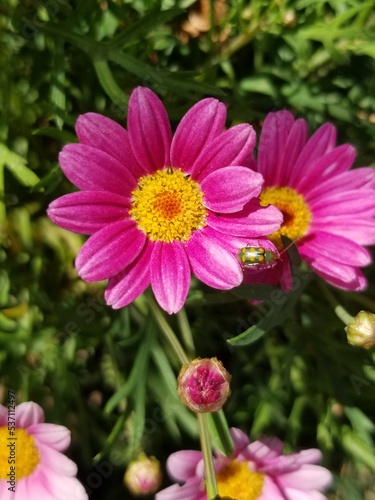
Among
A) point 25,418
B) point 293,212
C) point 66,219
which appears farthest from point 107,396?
point 66,219

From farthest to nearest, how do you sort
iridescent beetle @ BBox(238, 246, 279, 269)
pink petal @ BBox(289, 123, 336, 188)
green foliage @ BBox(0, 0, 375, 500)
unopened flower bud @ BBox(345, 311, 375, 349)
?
green foliage @ BBox(0, 0, 375, 500)
pink petal @ BBox(289, 123, 336, 188)
unopened flower bud @ BBox(345, 311, 375, 349)
iridescent beetle @ BBox(238, 246, 279, 269)

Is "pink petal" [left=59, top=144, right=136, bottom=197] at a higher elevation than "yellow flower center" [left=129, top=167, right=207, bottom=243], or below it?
higher

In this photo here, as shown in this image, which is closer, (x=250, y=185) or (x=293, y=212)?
(x=250, y=185)

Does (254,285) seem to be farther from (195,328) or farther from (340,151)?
(195,328)

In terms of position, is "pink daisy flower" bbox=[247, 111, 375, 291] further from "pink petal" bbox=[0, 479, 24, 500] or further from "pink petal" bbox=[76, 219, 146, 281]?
"pink petal" bbox=[0, 479, 24, 500]

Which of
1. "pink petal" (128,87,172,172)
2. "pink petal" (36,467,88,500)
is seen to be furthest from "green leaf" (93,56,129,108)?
"pink petal" (36,467,88,500)

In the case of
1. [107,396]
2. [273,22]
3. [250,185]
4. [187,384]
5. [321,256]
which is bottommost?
[107,396]
